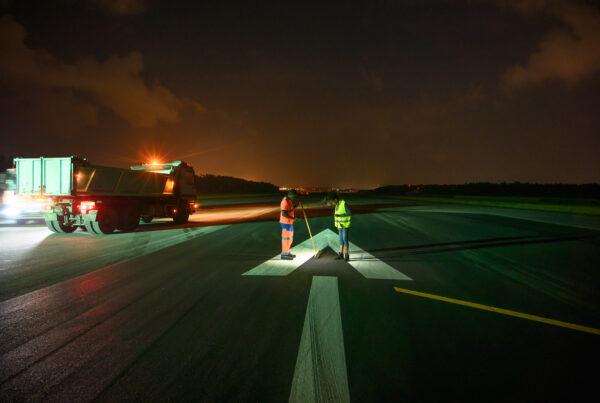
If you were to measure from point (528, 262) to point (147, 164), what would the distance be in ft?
58.8

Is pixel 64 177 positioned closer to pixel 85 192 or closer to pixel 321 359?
pixel 85 192

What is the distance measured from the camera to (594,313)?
4.85 metres

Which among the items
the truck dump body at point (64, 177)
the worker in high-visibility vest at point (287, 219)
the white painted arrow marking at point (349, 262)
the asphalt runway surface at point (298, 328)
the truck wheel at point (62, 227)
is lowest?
the asphalt runway surface at point (298, 328)

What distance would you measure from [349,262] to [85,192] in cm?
1086

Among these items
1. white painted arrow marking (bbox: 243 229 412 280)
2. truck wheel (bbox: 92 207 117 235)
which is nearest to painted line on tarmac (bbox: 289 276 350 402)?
white painted arrow marking (bbox: 243 229 412 280)

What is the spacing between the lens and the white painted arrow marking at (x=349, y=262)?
22.6ft

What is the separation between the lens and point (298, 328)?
4.11 metres

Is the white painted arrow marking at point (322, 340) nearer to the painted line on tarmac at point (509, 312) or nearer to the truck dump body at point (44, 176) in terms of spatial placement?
the painted line on tarmac at point (509, 312)

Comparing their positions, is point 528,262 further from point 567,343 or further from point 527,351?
point 527,351

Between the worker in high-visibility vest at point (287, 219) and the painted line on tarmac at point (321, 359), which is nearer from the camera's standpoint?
the painted line on tarmac at point (321, 359)

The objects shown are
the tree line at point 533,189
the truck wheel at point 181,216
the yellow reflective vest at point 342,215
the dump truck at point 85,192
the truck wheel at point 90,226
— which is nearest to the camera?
the yellow reflective vest at point 342,215

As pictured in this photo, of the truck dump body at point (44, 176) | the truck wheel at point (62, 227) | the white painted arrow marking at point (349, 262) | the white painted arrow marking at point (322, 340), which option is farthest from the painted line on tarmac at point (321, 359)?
the truck wheel at point (62, 227)

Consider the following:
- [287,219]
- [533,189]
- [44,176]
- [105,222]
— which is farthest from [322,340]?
[533,189]

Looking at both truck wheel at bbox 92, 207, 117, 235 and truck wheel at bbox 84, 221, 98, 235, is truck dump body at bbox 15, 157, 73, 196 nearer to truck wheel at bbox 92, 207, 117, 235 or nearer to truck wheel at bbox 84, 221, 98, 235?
truck wheel at bbox 84, 221, 98, 235
